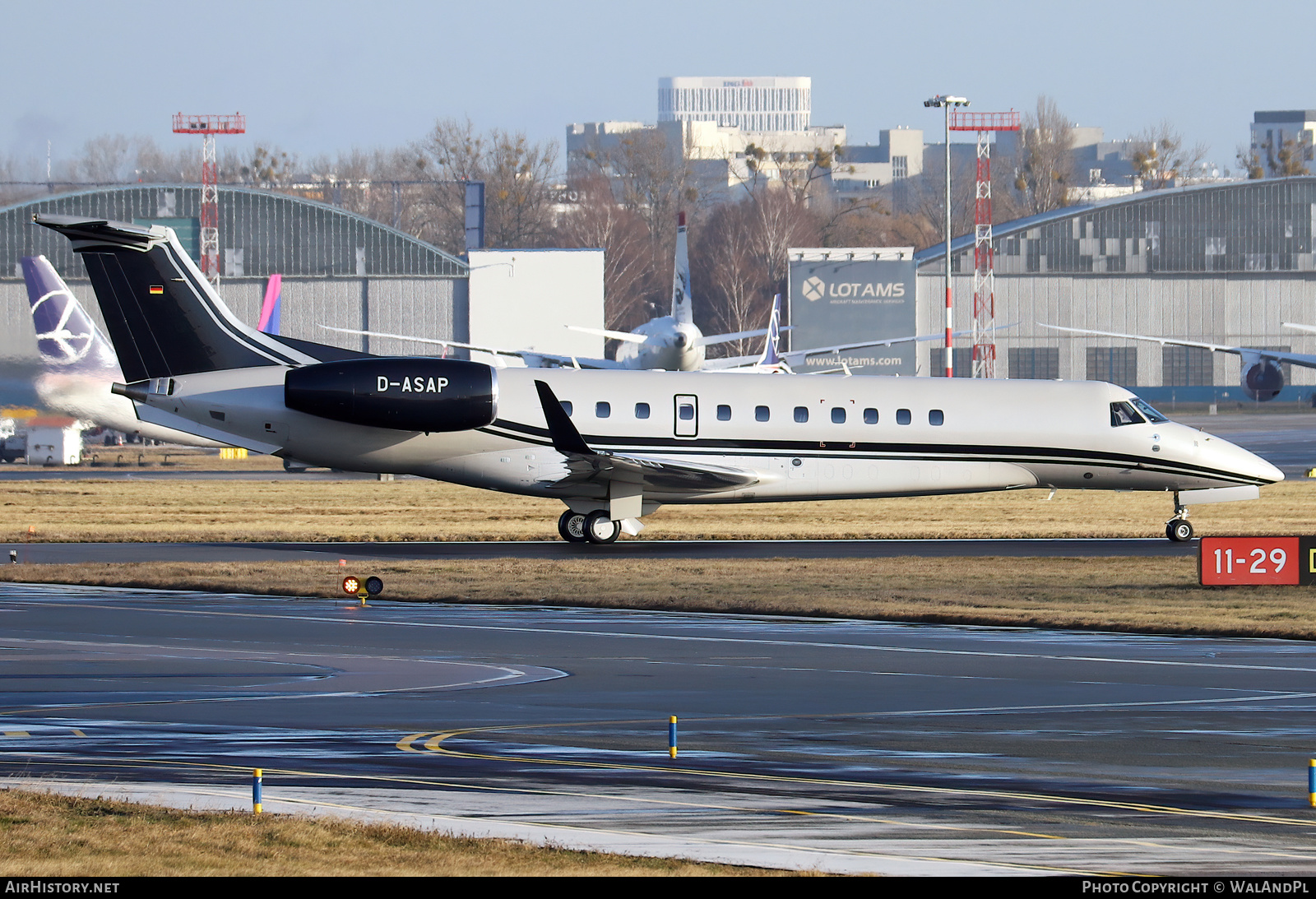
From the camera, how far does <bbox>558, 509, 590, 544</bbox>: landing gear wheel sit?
34000 millimetres

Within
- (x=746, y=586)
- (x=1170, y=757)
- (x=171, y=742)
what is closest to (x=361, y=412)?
(x=746, y=586)

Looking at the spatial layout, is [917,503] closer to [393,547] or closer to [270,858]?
[393,547]

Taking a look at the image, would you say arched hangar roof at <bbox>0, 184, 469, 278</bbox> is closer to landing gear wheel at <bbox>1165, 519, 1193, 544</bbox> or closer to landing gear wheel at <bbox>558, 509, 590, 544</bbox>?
landing gear wheel at <bbox>558, 509, 590, 544</bbox>

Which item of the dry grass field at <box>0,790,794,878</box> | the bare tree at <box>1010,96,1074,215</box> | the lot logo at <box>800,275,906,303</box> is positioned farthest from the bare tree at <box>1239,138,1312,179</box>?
the dry grass field at <box>0,790,794,878</box>

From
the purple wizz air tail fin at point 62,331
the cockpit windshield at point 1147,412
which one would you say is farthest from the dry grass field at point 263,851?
the purple wizz air tail fin at point 62,331

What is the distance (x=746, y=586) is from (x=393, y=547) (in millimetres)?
10019

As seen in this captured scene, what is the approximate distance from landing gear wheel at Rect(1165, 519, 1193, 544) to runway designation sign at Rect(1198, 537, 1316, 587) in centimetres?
789

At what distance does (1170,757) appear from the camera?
43.2ft

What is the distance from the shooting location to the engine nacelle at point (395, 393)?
102ft

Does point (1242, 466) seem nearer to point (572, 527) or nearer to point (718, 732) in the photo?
point (572, 527)

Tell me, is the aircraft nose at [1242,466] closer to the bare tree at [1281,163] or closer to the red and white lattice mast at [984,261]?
the red and white lattice mast at [984,261]

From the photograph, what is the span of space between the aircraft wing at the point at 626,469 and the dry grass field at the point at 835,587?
90.6 inches

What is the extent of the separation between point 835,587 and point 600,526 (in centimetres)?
823

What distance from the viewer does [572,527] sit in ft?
112
